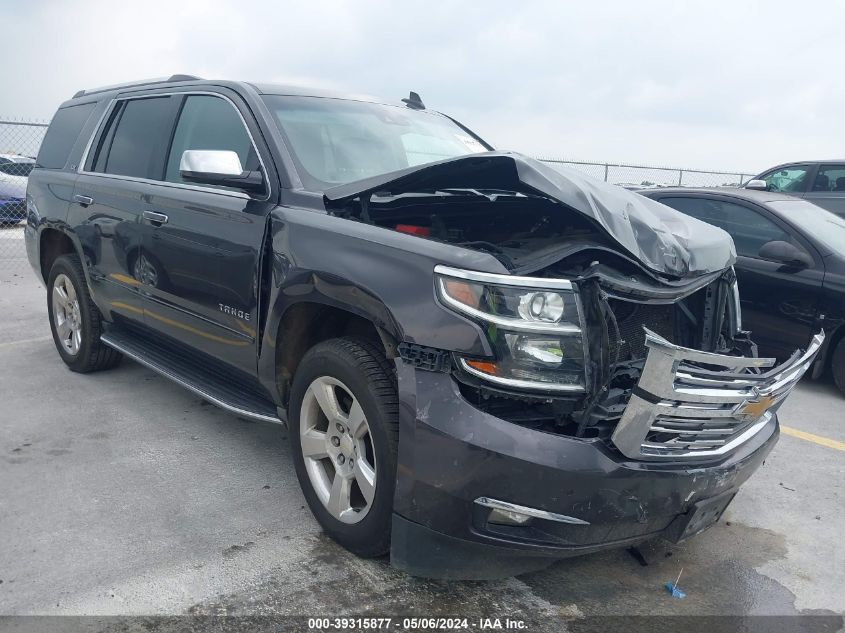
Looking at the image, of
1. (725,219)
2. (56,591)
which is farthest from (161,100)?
(725,219)

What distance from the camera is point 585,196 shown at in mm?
2533

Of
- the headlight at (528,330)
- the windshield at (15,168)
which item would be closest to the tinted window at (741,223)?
the headlight at (528,330)

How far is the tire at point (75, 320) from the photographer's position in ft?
15.9

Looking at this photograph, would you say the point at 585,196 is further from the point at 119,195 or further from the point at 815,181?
the point at 815,181

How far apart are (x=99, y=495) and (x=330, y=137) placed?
197cm

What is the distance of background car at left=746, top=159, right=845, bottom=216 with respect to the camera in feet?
32.9

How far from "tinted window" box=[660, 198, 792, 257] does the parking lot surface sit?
1927mm

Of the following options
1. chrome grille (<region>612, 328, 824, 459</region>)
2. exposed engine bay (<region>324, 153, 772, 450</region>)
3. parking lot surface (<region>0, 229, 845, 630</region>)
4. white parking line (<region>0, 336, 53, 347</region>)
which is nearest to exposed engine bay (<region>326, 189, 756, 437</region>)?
exposed engine bay (<region>324, 153, 772, 450</region>)

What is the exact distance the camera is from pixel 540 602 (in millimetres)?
2660

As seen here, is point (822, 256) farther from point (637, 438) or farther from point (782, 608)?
point (637, 438)

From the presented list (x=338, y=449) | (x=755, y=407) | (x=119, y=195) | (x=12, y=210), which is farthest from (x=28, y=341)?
(x=12, y=210)

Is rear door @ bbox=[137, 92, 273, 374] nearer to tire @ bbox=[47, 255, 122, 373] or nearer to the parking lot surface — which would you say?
the parking lot surface

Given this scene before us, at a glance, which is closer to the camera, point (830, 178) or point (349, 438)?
point (349, 438)

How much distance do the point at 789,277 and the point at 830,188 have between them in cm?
569
